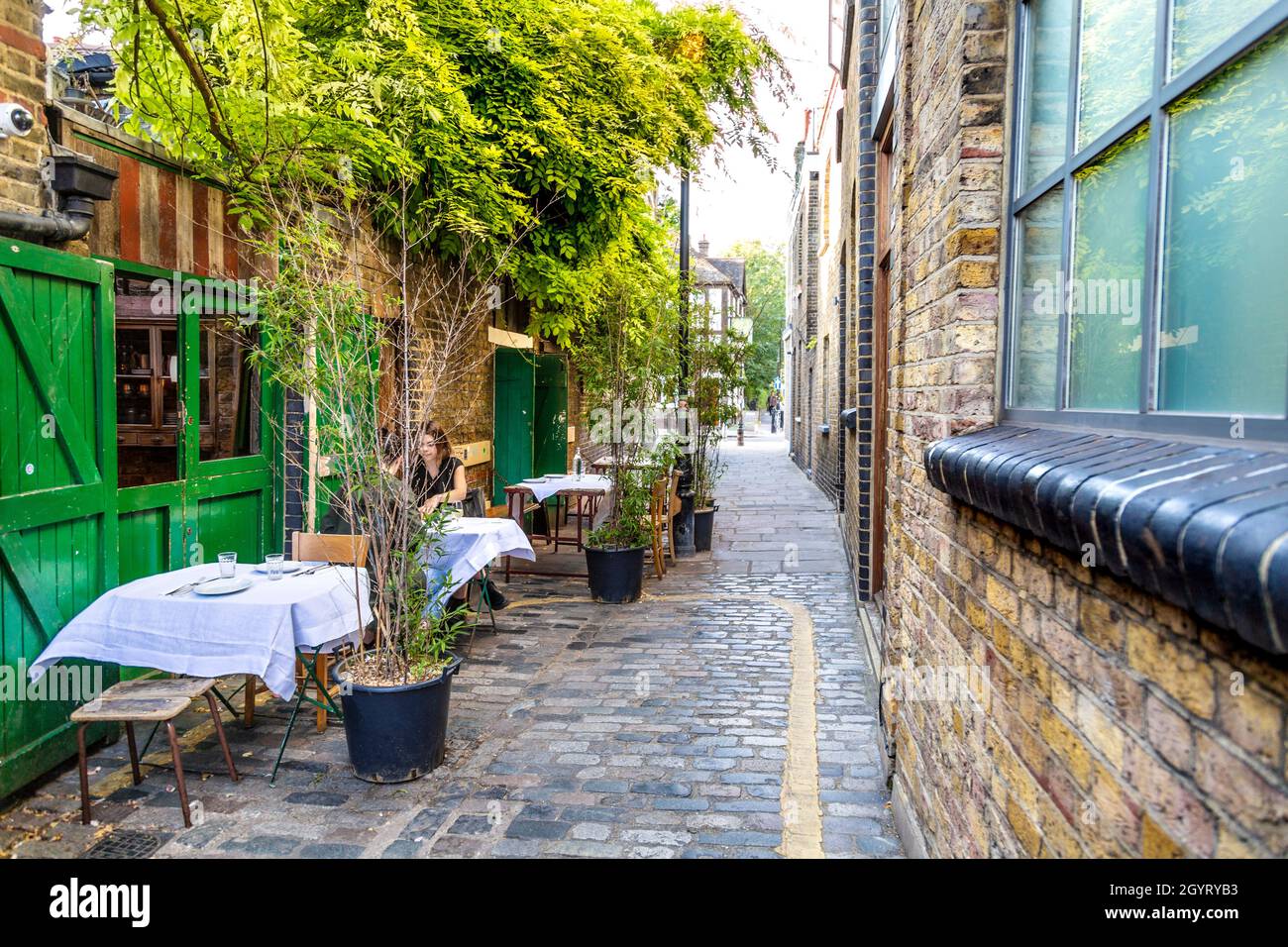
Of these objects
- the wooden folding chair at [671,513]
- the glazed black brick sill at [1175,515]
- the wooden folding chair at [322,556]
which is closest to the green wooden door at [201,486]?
the wooden folding chair at [322,556]

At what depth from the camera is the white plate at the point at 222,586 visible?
14.1ft

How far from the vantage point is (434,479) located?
658 centimetres

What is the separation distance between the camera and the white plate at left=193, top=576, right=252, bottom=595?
431cm

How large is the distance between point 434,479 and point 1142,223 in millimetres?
5428

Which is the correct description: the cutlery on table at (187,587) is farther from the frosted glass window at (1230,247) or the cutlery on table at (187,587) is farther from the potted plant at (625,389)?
the frosted glass window at (1230,247)

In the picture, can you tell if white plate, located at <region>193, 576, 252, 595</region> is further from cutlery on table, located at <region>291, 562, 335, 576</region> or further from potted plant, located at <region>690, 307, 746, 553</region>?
potted plant, located at <region>690, 307, 746, 553</region>

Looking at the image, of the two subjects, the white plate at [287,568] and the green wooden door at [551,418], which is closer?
the white plate at [287,568]

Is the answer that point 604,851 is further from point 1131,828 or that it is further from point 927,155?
point 927,155

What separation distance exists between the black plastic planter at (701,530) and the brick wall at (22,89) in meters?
7.52

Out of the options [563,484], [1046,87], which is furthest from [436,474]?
[1046,87]

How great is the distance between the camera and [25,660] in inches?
166

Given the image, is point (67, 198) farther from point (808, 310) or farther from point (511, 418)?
point (808, 310)
